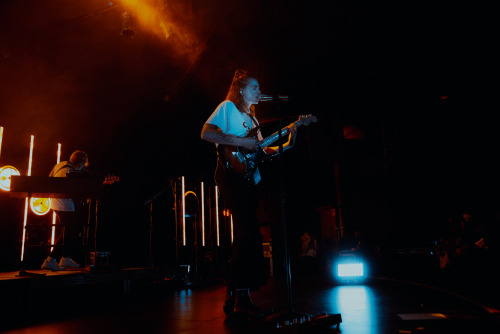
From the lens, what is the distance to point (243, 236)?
7.22 feet

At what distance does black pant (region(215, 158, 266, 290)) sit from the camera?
2.16m

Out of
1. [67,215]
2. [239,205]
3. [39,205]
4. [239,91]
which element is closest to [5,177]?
[39,205]

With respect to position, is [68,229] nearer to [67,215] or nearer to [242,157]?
[67,215]

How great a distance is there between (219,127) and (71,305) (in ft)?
8.13

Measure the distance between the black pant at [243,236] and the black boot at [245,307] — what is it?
50 mm

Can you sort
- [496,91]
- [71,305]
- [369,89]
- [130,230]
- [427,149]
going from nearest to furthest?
[71,305], [130,230], [369,89], [496,91], [427,149]

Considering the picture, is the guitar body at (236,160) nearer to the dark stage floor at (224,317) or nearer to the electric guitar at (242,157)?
the electric guitar at (242,157)

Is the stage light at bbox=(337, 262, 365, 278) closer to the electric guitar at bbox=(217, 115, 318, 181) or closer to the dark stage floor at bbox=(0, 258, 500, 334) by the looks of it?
the dark stage floor at bbox=(0, 258, 500, 334)

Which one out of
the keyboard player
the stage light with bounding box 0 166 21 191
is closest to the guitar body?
the keyboard player

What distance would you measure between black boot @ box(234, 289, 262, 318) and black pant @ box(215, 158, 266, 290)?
5 centimetres

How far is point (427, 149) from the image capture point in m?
12.0

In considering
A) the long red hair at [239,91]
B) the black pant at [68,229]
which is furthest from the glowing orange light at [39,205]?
the long red hair at [239,91]

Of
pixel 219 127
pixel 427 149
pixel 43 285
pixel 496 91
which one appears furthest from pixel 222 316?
pixel 427 149

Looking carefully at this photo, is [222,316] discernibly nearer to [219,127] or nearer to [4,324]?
[219,127]
